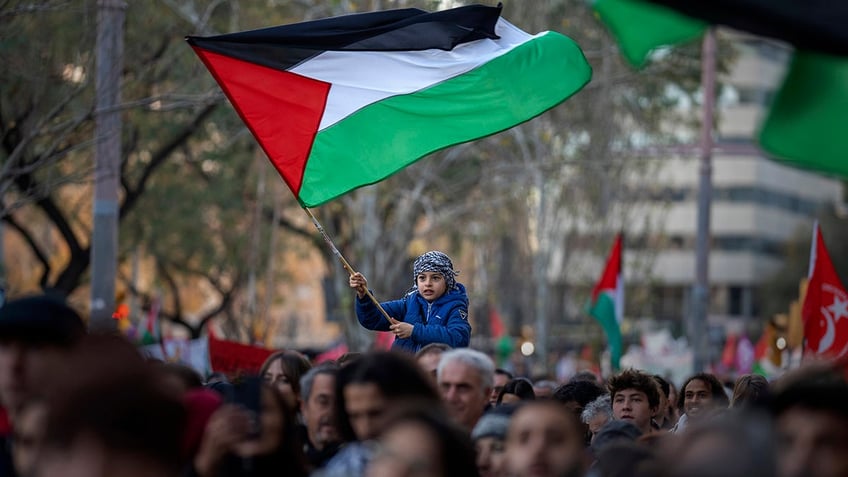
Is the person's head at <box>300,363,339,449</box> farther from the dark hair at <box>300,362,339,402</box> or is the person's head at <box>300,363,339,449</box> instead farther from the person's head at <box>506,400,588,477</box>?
the person's head at <box>506,400,588,477</box>

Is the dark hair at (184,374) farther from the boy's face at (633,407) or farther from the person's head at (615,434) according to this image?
the boy's face at (633,407)

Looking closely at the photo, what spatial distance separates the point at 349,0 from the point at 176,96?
963 cm

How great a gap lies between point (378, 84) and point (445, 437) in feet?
21.5

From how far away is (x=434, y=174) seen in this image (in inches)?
1112

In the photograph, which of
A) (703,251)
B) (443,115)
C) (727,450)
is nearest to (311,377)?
(727,450)

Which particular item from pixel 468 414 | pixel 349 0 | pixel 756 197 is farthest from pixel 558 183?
pixel 756 197

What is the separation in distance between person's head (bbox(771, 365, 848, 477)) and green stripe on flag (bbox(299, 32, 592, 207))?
563 cm

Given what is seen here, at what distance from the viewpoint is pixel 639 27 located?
7273 mm

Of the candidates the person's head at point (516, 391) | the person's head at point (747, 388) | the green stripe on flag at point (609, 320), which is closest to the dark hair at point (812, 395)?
the person's head at point (747, 388)

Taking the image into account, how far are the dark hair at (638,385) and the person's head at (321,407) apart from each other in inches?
125

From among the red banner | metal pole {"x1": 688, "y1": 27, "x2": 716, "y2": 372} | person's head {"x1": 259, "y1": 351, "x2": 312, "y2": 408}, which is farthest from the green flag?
metal pole {"x1": 688, "y1": 27, "x2": 716, "y2": 372}

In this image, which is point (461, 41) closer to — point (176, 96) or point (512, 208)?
point (176, 96)

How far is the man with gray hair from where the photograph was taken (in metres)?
7.27

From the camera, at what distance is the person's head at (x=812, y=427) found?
5574 millimetres
